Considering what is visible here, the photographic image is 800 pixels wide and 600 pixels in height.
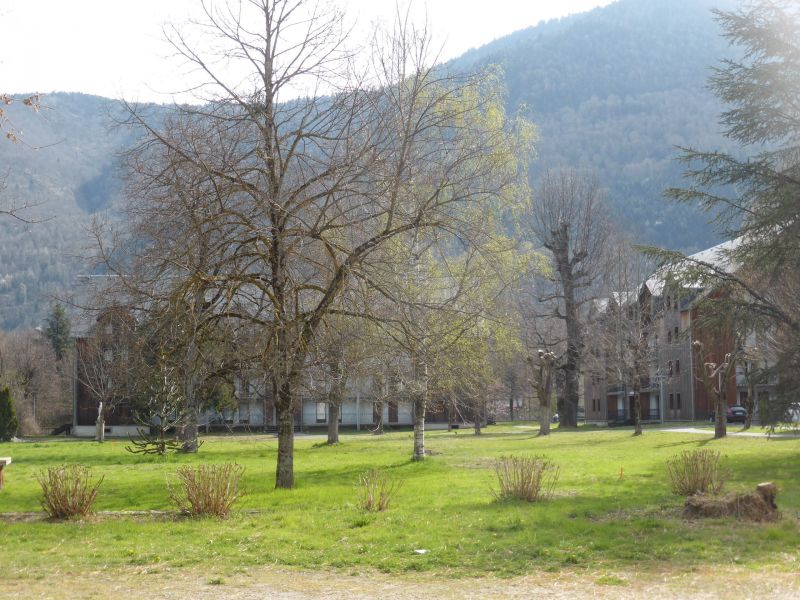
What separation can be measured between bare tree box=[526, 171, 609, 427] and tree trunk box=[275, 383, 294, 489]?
3268 cm

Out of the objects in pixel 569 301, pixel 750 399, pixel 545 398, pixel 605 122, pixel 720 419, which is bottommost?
pixel 720 419

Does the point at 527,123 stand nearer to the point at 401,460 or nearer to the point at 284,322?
the point at 401,460

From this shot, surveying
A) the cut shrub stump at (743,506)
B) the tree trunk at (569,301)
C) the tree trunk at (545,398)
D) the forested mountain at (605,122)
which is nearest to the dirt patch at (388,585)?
the cut shrub stump at (743,506)

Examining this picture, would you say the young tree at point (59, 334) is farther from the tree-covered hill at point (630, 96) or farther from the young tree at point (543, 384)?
the young tree at point (543, 384)

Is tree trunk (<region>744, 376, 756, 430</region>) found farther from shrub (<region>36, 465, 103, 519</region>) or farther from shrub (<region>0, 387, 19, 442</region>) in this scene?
shrub (<region>0, 387, 19, 442</region>)

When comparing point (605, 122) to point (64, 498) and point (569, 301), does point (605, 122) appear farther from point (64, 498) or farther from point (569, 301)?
point (64, 498)

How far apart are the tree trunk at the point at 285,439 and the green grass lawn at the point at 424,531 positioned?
0.40 metres

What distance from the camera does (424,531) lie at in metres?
11.7

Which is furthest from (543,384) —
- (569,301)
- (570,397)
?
(570,397)

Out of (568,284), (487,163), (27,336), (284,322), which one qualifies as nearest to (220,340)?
(284,322)

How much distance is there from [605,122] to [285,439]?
122913 millimetres

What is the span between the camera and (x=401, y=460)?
83.7ft

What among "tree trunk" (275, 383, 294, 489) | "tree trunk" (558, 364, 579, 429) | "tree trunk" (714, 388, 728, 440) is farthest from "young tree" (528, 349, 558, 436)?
"tree trunk" (275, 383, 294, 489)

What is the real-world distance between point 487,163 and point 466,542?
34.8 ft
